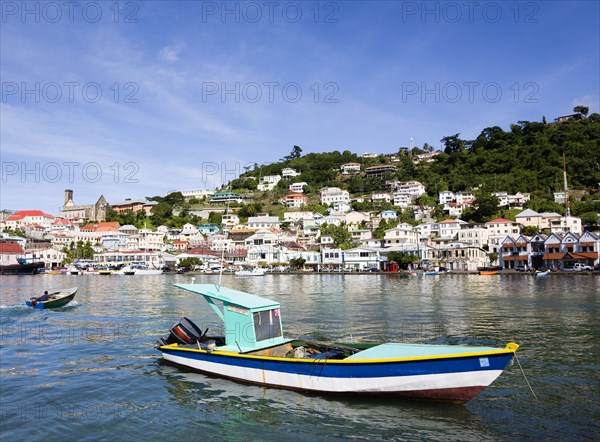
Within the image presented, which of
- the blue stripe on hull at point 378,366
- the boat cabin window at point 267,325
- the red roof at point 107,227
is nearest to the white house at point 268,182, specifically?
the red roof at point 107,227

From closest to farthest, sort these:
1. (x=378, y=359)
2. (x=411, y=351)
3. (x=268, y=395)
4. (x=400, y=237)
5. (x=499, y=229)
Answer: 1. (x=378, y=359)
2. (x=411, y=351)
3. (x=268, y=395)
4. (x=499, y=229)
5. (x=400, y=237)

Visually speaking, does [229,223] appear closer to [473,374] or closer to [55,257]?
[55,257]

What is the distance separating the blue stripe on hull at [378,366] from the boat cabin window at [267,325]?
1020mm

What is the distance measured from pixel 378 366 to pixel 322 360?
4.44 feet

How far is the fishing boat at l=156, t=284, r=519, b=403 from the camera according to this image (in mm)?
9320

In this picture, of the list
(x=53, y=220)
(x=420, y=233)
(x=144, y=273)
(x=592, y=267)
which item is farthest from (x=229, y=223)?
(x=592, y=267)

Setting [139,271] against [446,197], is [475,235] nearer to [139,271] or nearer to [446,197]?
[446,197]

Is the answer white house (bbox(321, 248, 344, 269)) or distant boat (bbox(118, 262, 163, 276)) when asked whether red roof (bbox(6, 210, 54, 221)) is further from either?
white house (bbox(321, 248, 344, 269))

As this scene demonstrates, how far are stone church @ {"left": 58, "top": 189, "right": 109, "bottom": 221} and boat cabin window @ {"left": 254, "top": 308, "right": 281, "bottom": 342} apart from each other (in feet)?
511

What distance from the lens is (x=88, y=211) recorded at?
157m

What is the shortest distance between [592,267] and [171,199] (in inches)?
5196

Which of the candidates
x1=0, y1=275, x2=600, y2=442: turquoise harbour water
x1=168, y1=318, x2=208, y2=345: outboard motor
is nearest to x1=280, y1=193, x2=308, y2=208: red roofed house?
x1=0, y1=275, x2=600, y2=442: turquoise harbour water

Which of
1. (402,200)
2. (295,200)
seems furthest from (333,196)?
(402,200)

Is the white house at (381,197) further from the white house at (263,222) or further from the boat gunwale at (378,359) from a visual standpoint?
the boat gunwale at (378,359)
